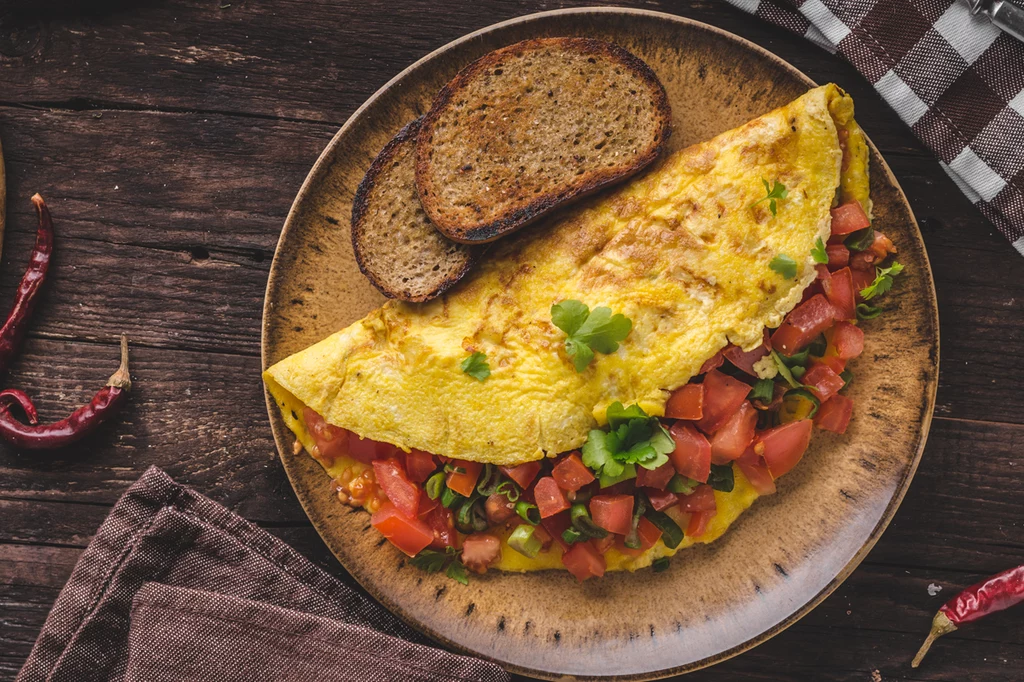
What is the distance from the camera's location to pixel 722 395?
305cm

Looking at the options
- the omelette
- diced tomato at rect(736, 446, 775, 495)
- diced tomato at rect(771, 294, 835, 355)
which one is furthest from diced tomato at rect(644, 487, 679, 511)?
diced tomato at rect(771, 294, 835, 355)

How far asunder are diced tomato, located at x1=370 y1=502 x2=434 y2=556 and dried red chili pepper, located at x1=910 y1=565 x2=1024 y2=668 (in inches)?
101

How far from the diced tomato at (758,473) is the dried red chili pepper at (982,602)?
3.85ft

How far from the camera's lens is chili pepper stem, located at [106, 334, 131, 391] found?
11.5 feet

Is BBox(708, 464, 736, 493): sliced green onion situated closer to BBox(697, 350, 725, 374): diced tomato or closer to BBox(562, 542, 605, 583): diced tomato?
BBox(697, 350, 725, 374): diced tomato

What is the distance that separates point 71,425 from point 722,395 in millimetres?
3218

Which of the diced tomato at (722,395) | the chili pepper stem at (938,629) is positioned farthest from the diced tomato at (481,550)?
the chili pepper stem at (938,629)

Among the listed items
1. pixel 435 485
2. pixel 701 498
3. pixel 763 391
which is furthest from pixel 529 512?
pixel 763 391

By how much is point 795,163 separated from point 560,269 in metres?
1.11

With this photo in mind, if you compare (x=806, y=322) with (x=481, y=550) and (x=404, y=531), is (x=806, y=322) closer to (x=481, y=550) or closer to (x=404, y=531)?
(x=481, y=550)

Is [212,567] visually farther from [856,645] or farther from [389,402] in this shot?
[856,645]

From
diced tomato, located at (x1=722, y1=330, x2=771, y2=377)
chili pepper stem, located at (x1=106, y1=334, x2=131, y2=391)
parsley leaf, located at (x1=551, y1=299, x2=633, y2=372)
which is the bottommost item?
chili pepper stem, located at (x1=106, y1=334, x2=131, y2=391)

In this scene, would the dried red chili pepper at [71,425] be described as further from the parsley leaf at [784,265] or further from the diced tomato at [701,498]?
the parsley leaf at [784,265]

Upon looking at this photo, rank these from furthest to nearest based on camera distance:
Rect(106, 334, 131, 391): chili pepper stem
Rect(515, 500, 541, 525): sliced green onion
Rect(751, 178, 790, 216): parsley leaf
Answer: Rect(106, 334, 131, 391): chili pepper stem, Rect(515, 500, 541, 525): sliced green onion, Rect(751, 178, 790, 216): parsley leaf
